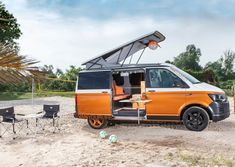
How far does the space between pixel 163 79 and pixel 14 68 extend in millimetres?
7004

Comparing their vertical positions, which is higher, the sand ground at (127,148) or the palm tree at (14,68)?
the palm tree at (14,68)

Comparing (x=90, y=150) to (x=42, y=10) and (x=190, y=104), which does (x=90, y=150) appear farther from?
(x=42, y=10)

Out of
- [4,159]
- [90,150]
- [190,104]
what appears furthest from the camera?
[190,104]

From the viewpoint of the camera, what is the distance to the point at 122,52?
32.0ft

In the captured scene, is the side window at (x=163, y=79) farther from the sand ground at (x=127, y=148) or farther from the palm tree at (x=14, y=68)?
the palm tree at (x=14, y=68)

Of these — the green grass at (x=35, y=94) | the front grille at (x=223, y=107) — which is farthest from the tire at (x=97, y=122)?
the green grass at (x=35, y=94)

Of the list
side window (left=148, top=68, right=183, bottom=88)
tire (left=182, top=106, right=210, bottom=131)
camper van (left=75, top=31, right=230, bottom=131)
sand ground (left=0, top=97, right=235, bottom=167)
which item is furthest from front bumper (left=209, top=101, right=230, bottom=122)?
side window (left=148, top=68, right=183, bottom=88)

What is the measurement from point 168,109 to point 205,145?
1.84m

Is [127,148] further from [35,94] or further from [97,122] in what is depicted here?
[35,94]

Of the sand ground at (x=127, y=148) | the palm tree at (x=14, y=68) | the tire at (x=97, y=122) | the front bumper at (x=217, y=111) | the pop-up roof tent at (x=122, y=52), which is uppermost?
the pop-up roof tent at (x=122, y=52)

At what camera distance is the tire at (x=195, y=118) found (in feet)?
27.5

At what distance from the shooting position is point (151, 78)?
895 cm

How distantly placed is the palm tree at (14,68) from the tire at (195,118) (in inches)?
271

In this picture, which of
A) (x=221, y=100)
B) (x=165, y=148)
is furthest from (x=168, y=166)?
(x=221, y=100)
